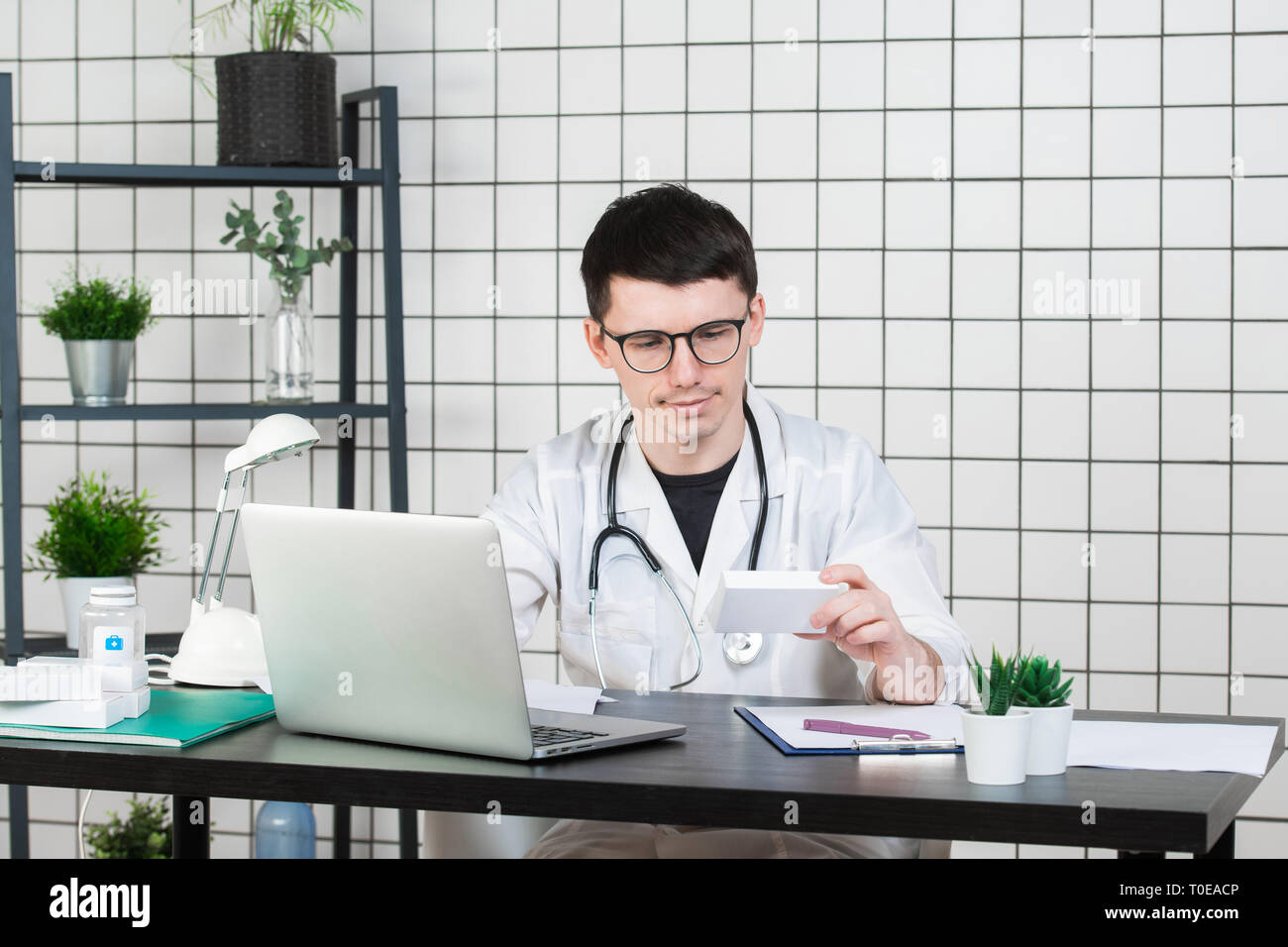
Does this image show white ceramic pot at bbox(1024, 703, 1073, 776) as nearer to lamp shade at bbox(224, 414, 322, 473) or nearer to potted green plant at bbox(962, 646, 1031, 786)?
potted green plant at bbox(962, 646, 1031, 786)

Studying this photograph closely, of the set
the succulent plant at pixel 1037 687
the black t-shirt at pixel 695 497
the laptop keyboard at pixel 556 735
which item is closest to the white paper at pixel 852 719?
the succulent plant at pixel 1037 687

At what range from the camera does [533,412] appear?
3.03 metres

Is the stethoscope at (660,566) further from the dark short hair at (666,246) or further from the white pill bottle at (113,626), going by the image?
the white pill bottle at (113,626)

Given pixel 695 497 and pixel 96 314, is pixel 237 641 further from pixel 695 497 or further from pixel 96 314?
pixel 96 314

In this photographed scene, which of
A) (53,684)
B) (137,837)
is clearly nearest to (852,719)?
(53,684)

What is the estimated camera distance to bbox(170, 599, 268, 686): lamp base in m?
1.77

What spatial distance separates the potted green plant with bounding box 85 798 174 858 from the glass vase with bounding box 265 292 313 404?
1019mm

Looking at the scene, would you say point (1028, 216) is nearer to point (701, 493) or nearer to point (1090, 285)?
point (1090, 285)

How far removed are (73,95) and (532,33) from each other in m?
1.13

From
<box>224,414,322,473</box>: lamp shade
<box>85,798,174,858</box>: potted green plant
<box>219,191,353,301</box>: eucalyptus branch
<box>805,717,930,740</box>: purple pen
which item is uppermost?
<box>219,191,353,301</box>: eucalyptus branch

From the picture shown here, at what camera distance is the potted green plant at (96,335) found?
2.78m

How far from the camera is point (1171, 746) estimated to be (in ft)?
4.76

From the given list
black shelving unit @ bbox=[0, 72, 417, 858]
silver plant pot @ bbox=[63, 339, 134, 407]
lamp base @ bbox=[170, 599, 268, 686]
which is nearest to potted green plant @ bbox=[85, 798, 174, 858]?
black shelving unit @ bbox=[0, 72, 417, 858]
